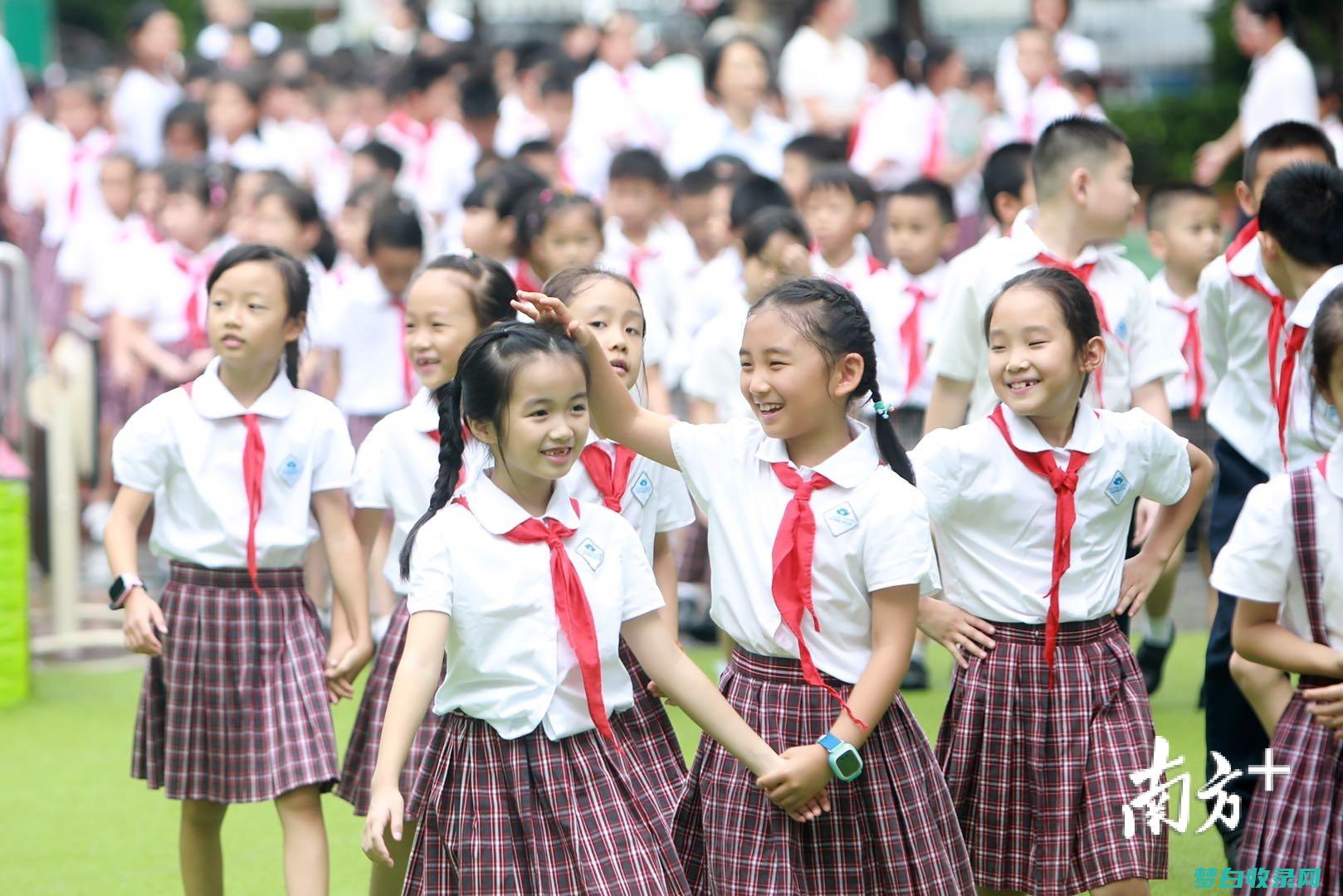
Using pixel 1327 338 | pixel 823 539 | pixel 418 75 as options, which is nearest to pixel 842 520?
pixel 823 539

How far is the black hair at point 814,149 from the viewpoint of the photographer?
26.8ft

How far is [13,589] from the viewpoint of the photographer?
5.95m

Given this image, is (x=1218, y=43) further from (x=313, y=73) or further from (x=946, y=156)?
(x=313, y=73)

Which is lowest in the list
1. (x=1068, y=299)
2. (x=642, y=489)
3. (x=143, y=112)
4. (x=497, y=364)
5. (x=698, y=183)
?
(x=642, y=489)

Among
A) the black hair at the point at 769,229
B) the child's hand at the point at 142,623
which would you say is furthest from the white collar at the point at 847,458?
the black hair at the point at 769,229

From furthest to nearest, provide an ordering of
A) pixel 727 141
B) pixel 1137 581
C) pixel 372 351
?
pixel 727 141 → pixel 372 351 → pixel 1137 581

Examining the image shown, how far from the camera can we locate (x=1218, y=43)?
13.9 metres

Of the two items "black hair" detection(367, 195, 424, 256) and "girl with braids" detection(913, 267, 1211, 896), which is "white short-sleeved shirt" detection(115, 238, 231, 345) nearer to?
"black hair" detection(367, 195, 424, 256)

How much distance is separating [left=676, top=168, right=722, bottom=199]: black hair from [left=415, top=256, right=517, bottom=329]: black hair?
12.9ft

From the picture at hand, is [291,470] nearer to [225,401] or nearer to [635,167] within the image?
[225,401]

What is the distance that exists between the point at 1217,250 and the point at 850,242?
1.22m

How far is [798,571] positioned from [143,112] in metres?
8.70

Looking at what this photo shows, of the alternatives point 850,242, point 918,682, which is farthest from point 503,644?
point 850,242

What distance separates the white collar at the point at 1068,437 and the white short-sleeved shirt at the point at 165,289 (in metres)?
5.10
